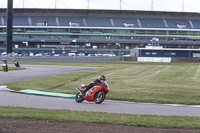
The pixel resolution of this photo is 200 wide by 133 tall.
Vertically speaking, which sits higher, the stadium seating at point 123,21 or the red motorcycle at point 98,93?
the stadium seating at point 123,21

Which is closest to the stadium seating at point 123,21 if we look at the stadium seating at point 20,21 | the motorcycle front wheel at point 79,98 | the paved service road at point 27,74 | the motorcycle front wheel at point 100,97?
the stadium seating at point 20,21

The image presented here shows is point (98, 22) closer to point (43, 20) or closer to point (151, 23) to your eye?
point (151, 23)

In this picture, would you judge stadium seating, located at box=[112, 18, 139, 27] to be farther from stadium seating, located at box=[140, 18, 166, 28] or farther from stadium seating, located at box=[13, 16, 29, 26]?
stadium seating, located at box=[13, 16, 29, 26]

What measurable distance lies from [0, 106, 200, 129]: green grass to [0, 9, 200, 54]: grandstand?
111178 mm

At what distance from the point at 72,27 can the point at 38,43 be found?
42.7 ft

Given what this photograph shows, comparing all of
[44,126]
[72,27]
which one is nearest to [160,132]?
[44,126]

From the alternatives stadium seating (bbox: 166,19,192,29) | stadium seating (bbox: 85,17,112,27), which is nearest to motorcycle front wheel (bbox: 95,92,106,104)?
stadium seating (bbox: 85,17,112,27)

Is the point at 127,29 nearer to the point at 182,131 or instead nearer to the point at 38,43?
the point at 38,43

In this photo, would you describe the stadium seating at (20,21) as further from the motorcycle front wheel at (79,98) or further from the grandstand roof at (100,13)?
the motorcycle front wheel at (79,98)

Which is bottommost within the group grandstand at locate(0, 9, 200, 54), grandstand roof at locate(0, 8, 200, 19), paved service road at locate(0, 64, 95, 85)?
paved service road at locate(0, 64, 95, 85)

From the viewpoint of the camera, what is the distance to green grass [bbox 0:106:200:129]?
11.5m

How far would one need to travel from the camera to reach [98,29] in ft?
417

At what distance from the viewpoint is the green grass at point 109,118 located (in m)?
11.5

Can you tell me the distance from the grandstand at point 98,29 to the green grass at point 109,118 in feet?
365
